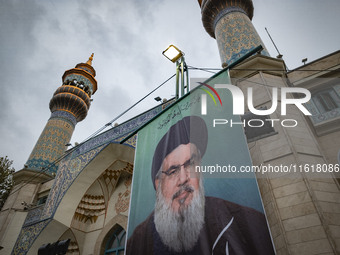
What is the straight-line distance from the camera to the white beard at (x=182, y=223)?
2.96 metres

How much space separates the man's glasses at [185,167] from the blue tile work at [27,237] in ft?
15.9

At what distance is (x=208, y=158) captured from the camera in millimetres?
3420

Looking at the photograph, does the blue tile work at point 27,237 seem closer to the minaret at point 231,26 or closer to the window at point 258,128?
the window at point 258,128

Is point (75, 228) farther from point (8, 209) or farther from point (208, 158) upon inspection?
point (208, 158)

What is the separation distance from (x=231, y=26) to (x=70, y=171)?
6.92 meters

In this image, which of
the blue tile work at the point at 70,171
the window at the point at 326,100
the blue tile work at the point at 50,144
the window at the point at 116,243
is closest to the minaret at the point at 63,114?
the blue tile work at the point at 50,144

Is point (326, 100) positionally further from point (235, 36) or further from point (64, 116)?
point (64, 116)

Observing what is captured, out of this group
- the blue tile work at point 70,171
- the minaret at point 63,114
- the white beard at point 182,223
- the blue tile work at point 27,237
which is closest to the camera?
the white beard at point 182,223

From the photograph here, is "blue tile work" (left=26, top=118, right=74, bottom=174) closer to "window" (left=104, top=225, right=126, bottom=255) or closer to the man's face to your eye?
"window" (left=104, top=225, right=126, bottom=255)

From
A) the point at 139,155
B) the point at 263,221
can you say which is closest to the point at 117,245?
the point at 139,155

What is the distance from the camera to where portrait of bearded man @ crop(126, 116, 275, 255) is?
267 cm

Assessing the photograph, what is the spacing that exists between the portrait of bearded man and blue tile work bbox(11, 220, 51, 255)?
4.50 meters

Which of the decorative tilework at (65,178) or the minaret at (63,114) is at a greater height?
the minaret at (63,114)

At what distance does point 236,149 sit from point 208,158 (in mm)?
397
